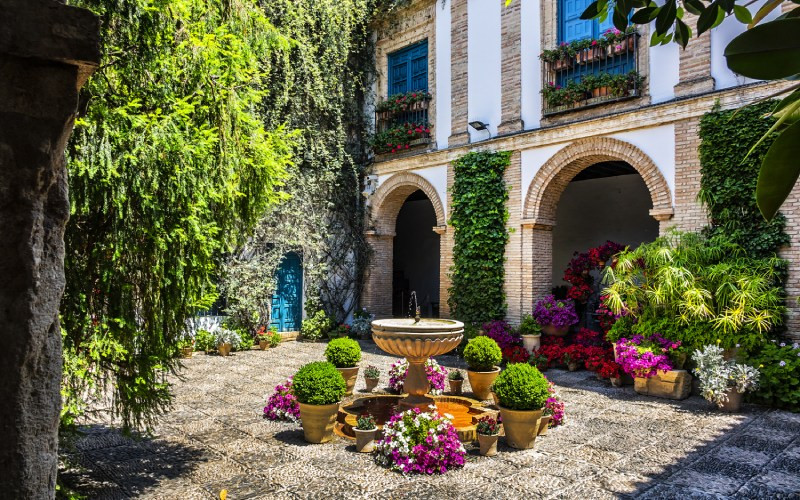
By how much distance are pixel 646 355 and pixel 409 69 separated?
8750 mm

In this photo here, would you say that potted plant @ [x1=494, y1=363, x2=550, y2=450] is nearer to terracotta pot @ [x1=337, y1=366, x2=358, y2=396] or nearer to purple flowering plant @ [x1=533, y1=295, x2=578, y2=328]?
terracotta pot @ [x1=337, y1=366, x2=358, y2=396]

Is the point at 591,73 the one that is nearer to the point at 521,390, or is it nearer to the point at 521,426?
the point at 521,390

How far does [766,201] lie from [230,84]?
436 centimetres

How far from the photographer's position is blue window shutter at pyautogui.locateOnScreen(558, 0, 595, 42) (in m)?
9.77

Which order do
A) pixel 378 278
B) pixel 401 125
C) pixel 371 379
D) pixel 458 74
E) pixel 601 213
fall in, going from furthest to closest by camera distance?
pixel 601 213
pixel 378 278
pixel 401 125
pixel 458 74
pixel 371 379

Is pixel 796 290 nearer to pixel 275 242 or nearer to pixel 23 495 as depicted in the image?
pixel 23 495

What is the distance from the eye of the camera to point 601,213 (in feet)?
47.5

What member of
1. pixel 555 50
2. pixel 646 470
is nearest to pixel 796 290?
pixel 646 470

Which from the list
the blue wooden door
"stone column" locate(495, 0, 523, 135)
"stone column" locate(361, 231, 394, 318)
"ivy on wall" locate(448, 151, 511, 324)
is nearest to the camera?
"stone column" locate(495, 0, 523, 135)

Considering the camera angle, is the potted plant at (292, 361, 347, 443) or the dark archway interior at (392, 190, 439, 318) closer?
the potted plant at (292, 361, 347, 443)

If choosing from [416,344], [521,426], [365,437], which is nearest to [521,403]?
[521,426]

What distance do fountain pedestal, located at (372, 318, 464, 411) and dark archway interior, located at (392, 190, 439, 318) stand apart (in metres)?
11.5

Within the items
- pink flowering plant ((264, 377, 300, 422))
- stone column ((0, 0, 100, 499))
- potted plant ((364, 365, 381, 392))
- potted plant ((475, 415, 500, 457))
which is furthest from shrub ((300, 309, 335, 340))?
stone column ((0, 0, 100, 499))

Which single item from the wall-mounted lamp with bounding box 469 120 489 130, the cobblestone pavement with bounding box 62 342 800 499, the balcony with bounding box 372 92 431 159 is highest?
the balcony with bounding box 372 92 431 159
